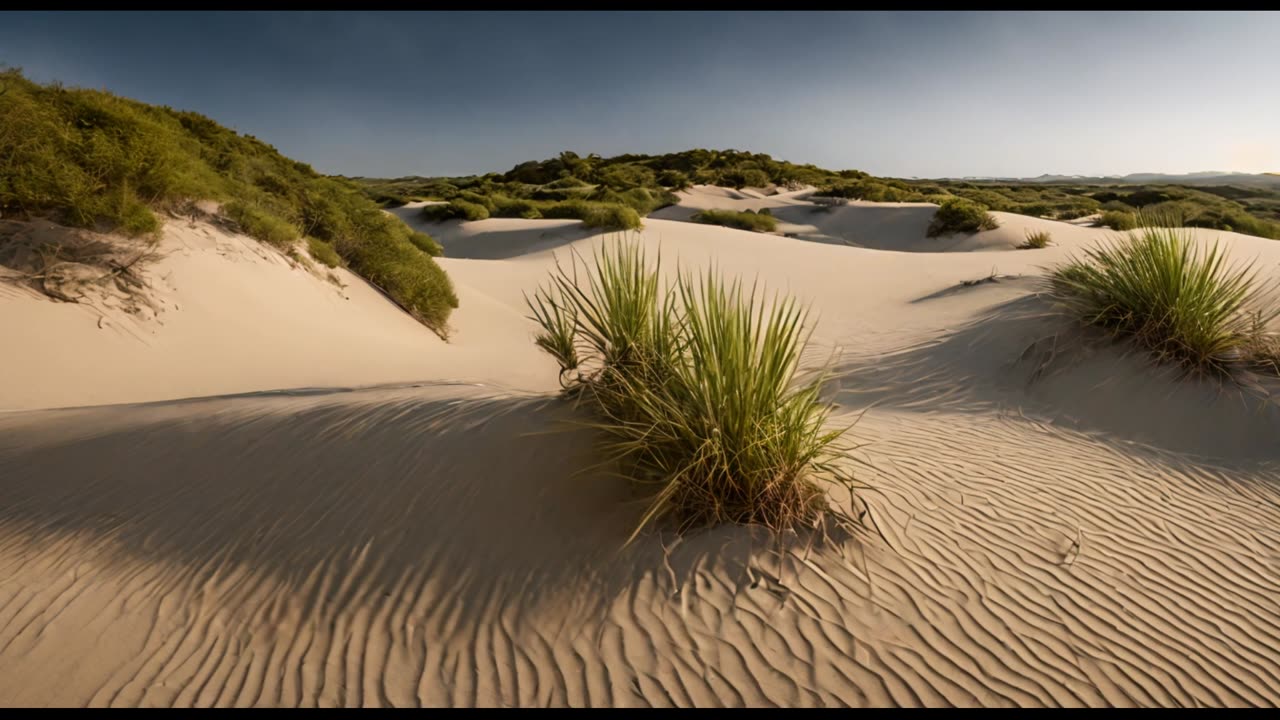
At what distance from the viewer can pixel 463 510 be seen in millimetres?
3053

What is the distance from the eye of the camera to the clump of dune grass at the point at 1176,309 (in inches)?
201

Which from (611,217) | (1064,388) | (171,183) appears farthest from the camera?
(611,217)

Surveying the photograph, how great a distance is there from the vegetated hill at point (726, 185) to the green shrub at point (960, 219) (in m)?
4.10

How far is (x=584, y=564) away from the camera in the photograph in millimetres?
2689

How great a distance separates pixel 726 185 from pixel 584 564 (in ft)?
122

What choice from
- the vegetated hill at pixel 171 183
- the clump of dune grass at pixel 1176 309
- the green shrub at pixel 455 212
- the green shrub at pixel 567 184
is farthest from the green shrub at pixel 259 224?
Result: the green shrub at pixel 567 184

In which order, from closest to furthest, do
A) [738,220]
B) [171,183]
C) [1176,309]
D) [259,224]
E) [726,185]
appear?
1. [1176,309]
2. [171,183]
3. [259,224]
4. [738,220]
5. [726,185]

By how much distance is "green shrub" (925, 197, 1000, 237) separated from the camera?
21.0 m

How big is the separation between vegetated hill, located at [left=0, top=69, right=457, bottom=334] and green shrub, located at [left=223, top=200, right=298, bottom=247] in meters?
0.01

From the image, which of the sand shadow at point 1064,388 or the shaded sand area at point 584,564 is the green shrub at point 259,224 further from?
the sand shadow at point 1064,388

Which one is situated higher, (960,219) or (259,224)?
(259,224)

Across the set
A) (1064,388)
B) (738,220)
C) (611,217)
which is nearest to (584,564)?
(1064,388)

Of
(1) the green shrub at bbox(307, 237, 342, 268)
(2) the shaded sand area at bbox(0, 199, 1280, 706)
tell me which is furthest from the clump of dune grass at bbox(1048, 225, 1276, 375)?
(1) the green shrub at bbox(307, 237, 342, 268)

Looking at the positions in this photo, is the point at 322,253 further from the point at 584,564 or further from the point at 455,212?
the point at 455,212
